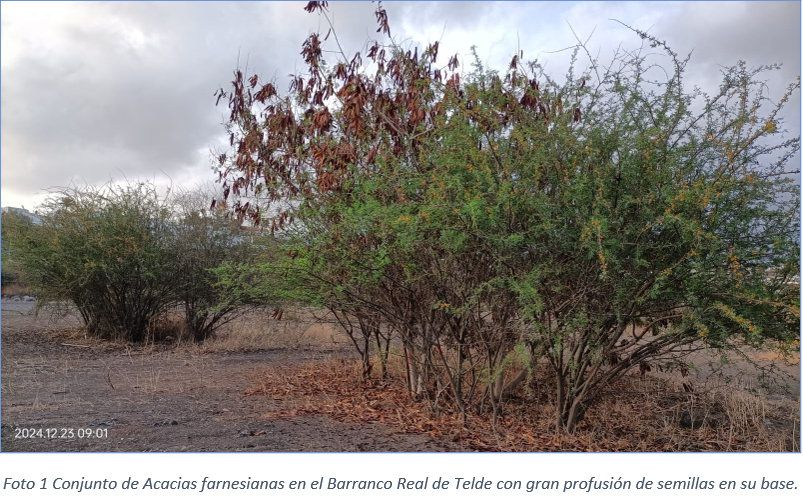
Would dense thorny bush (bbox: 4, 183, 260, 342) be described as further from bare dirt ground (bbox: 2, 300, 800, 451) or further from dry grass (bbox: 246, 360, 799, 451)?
dry grass (bbox: 246, 360, 799, 451)

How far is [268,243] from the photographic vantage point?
878cm

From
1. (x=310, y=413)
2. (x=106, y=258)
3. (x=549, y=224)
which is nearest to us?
(x=549, y=224)

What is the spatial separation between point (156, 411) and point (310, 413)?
150 centimetres

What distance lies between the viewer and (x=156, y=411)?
6844 mm

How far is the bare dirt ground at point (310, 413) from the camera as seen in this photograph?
19.3 ft

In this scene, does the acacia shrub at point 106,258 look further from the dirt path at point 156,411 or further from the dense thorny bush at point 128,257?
the dirt path at point 156,411

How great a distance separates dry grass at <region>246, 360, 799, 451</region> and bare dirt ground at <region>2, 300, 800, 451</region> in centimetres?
2

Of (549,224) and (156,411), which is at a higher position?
(549,224)

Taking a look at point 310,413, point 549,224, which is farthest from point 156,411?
point 549,224

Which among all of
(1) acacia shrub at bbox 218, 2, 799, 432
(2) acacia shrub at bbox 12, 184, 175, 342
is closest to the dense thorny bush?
(2) acacia shrub at bbox 12, 184, 175, 342

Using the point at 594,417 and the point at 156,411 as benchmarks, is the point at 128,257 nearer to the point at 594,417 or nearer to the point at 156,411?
the point at 156,411

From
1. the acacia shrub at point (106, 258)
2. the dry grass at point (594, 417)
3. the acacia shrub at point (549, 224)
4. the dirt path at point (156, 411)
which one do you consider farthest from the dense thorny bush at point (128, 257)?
the acacia shrub at point (549, 224)

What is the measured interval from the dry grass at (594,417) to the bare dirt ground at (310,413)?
2cm

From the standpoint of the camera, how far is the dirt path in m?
5.68
